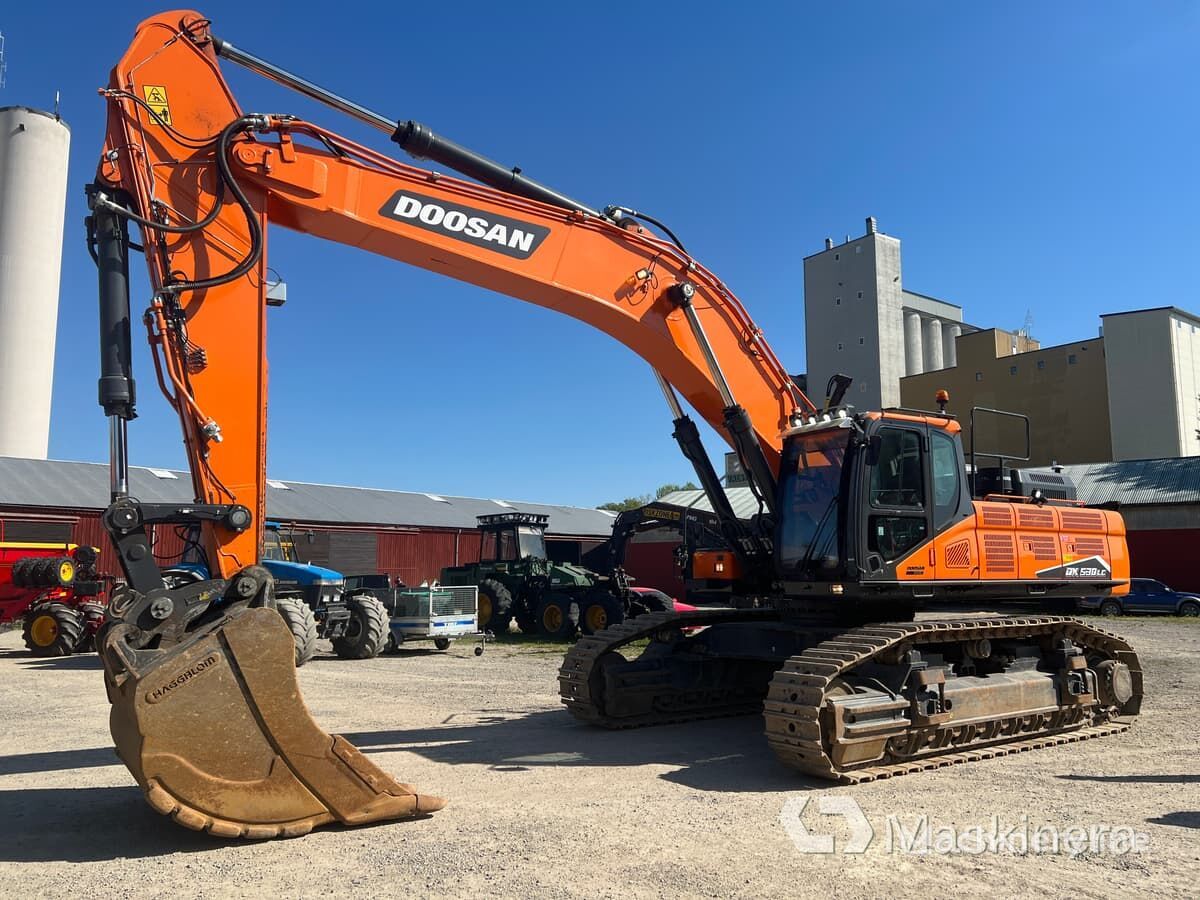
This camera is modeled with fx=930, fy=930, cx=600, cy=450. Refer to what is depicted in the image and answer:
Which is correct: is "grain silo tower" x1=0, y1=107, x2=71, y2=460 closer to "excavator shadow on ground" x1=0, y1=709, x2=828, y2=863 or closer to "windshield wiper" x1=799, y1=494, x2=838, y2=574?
"excavator shadow on ground" x1=0, y1=709, x2=828, y2=863

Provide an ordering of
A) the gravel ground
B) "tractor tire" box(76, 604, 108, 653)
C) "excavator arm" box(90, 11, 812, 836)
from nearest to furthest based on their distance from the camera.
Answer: the gravel ground → "excavator arm" box(90, 11, 812, 836) → "tractor tire" box(76, 604, 108, 653)

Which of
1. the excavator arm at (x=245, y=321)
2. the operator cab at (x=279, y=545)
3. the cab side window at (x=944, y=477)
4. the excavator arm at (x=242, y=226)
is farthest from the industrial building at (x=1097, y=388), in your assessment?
the excavator arm at (x=242, y=226)

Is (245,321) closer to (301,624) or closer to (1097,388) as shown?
(301,624)

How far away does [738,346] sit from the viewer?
9.30 m

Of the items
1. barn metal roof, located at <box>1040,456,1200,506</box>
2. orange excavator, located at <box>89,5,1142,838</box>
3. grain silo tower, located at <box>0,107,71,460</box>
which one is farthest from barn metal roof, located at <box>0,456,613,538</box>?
barn metal roof, located at <box>1040,456,1200,506</box>

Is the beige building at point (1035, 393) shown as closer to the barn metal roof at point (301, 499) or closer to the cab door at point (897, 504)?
the barn metal roof at point (301, 499)

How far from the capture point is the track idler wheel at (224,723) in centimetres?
537

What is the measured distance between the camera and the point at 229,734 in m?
5.54

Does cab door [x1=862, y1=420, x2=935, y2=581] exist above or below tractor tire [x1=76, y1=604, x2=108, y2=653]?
above

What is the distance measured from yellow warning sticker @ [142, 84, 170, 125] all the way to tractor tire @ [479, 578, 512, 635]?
57.7 ft

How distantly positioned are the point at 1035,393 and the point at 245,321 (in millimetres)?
48882

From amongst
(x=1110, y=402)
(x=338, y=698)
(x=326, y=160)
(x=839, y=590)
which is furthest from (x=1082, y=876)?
(x=1110, y=402)

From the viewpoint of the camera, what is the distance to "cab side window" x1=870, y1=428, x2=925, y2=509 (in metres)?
8.45

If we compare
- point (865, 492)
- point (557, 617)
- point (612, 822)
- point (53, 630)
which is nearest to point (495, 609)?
point (557, 617)
